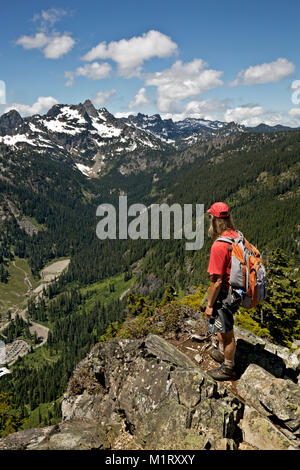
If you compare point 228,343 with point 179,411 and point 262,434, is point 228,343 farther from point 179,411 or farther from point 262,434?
point 179,411

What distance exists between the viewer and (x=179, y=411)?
29.8ft

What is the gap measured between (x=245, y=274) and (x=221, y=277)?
0.80 m

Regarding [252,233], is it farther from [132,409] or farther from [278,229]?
[132,409]

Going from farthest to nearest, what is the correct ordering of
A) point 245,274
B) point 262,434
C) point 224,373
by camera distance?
point 224,373, point 245,274, point 262,434

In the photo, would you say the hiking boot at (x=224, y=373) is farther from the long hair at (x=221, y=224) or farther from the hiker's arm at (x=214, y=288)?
the long hair at (x=221, y=224)

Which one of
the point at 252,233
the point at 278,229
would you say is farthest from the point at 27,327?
the point at 278,229

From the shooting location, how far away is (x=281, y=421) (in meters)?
9.62

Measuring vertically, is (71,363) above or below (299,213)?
below

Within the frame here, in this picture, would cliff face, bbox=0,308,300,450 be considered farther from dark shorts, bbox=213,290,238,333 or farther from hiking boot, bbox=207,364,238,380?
dark shorts, bbox=213,290,238,333

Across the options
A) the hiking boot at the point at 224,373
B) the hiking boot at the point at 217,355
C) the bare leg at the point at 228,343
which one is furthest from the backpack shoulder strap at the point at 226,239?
the hiking boot at the point at 217,355

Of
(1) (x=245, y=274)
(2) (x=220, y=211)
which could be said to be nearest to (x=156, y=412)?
(1) (x=245, y=274)

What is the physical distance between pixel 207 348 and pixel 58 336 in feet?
577
